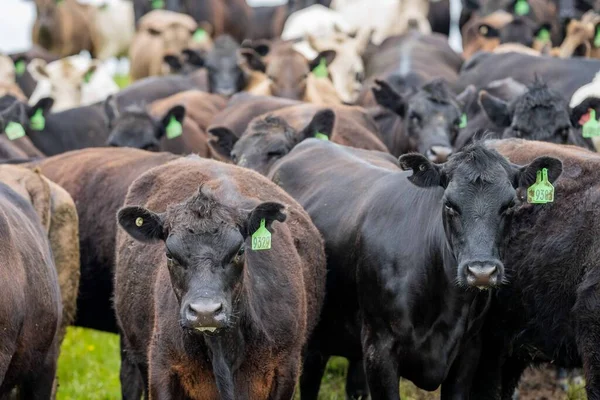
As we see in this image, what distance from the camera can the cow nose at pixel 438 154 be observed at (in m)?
10.5

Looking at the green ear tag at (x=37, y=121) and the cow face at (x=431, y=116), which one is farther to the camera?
the green ear tag at (x=37, y=121)

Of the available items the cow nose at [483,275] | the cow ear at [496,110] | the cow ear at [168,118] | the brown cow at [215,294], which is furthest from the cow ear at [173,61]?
the cow nose at [483,275]

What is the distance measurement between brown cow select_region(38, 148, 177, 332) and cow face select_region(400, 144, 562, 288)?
2713 millimetres

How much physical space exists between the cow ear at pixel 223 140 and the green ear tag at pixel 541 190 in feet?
12.7

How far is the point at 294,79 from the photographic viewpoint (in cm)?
1458

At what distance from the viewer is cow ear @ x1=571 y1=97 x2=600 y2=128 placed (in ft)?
33.0

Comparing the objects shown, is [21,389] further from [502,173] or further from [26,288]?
[502,173]

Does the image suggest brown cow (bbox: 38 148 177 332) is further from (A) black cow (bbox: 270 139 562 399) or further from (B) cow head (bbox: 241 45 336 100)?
(B) cow head (bbox: 241 45 336 100)

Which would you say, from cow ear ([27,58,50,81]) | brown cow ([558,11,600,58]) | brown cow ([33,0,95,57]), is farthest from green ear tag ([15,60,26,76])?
brown cow ([558,11,600,58])

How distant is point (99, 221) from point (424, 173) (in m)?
3.04

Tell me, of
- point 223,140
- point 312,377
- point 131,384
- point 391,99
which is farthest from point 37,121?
point 312,377

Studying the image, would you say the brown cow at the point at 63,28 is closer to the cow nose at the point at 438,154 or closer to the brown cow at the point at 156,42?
the brown cow at the point at 156,42

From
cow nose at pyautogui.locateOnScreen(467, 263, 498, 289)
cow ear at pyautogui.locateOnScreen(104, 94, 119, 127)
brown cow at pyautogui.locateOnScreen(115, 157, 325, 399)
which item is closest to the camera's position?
brown cow at pyautogui.locateOnScreen(115, 157, 325, 399)

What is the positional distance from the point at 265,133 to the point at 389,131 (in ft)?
8.76
